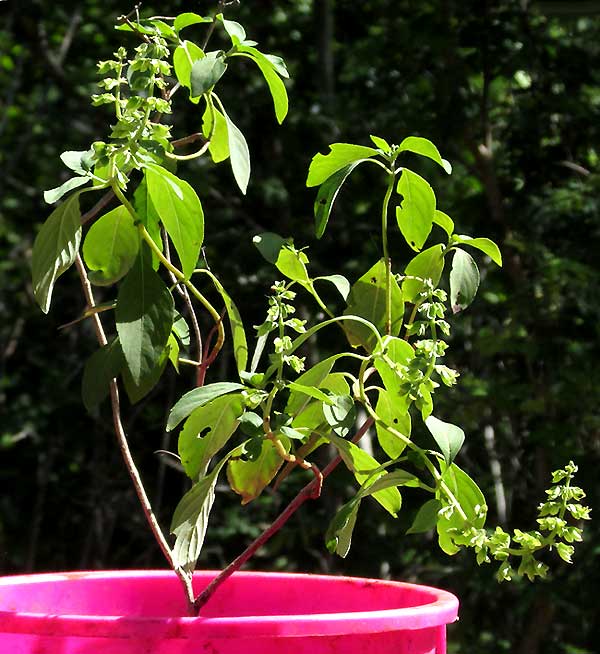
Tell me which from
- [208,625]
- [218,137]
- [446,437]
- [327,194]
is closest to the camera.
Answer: [208,625]

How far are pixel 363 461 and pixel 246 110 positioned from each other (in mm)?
2230

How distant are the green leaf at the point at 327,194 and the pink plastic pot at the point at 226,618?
35 cm

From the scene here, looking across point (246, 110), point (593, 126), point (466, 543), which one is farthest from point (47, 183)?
point (466, 543)

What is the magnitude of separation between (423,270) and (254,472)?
258mm

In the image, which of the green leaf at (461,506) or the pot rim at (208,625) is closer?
the pot rim at (208,625)

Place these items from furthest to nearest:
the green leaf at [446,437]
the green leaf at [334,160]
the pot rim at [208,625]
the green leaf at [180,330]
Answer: the green leaf at [180,330] < the green leaf at [334,160] < the green leaf at [446,437] < the pot rim at [208,625]

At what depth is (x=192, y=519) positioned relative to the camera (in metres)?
0.93

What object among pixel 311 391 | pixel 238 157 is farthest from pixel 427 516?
pixel 238 157

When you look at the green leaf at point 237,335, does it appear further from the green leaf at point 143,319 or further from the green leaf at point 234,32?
the green leaf at point 234,32

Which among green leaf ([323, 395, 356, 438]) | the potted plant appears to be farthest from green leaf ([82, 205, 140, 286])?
green leaf ([323, 395, 356, 438])

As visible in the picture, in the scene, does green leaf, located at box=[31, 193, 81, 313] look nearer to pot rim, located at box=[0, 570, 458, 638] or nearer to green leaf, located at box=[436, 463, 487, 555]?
pot rim, located at box=[0, 570, 458, 638]

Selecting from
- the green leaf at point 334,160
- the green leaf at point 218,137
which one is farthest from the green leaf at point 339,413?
the green leaf at point 218,137

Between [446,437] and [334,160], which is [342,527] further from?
[334,160]

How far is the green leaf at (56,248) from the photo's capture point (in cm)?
92
